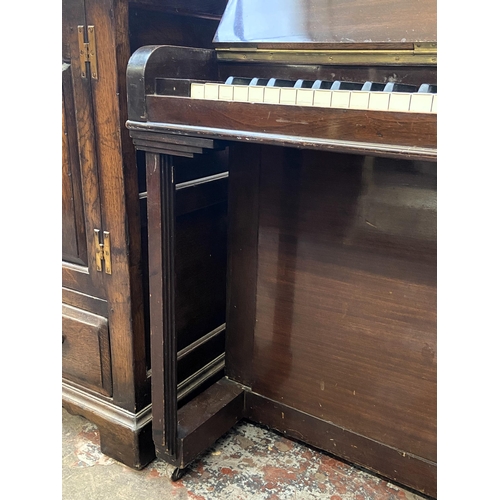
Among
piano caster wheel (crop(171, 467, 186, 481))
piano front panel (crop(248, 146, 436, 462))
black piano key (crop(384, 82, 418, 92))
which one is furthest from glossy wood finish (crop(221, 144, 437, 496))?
piano caster wheel (crop(171, 467, 186, 481))

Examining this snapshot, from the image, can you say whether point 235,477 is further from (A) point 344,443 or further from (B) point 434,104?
(B) point 434,104

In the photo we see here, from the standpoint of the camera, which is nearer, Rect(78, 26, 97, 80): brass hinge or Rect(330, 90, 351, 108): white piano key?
Rect(330, 90, 351, 108): white piano key

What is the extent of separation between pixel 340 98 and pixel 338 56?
277 mm

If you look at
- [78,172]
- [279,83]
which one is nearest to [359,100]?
[279,83]

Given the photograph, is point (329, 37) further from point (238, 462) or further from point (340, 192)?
point (238, 462)

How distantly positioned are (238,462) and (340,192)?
2.49ft

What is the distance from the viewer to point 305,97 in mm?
855

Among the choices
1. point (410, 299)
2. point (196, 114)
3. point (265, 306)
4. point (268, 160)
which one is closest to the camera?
point (196, 114)

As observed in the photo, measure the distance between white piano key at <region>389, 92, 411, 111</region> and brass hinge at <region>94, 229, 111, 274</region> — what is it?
2.42 feet

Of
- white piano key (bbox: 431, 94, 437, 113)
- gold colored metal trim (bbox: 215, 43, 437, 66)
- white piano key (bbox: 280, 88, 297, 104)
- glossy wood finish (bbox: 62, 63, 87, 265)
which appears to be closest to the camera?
white piano key (bbox: 431, 94, 437, 113)

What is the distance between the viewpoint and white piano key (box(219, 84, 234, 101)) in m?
0.92

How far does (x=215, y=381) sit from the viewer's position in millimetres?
1528

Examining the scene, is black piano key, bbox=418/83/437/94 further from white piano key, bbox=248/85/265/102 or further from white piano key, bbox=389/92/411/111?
white piano key, bbox=248/85/265/102

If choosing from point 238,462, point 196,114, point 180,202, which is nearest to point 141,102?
point 196,114
